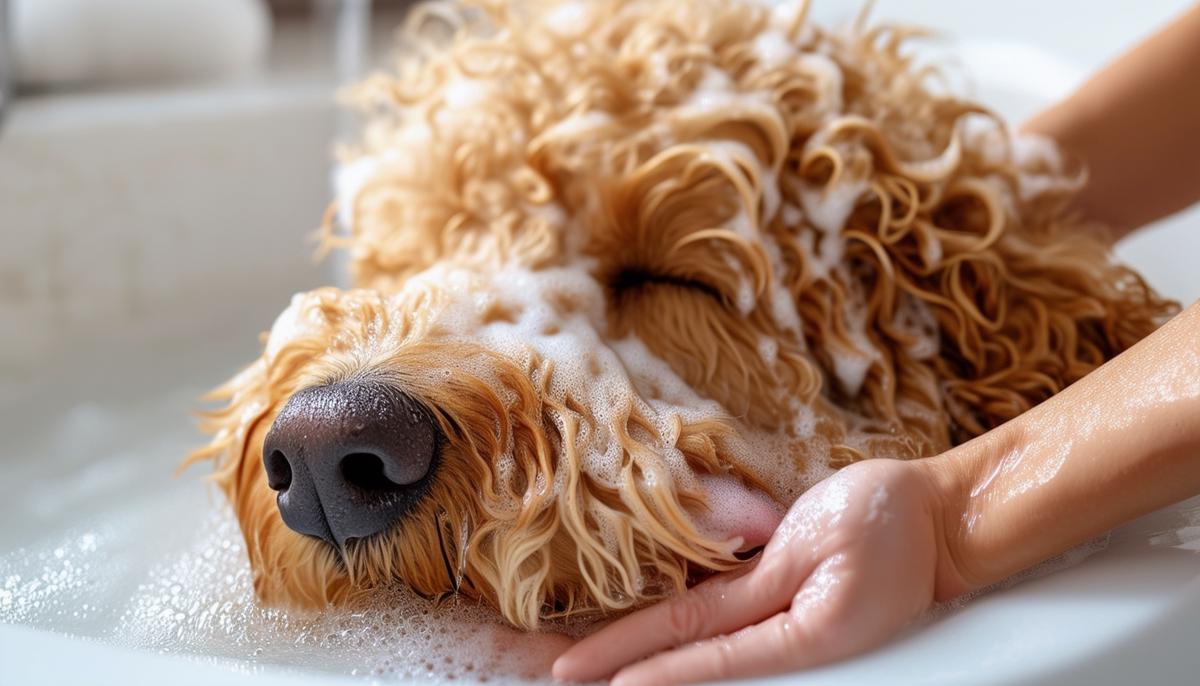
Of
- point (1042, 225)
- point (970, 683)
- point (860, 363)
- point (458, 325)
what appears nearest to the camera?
point (970, 683)

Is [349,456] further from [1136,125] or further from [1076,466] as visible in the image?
[1136,125]

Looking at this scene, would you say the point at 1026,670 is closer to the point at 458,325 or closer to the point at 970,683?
the point at 970,683

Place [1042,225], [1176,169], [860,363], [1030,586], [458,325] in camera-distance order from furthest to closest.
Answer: [1176,169], [1042,225], [860,363], [458,325], [1030,586]

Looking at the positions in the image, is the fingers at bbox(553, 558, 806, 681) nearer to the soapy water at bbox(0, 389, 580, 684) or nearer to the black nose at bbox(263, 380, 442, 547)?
the soapy water at bbox(0, 389, 580, 684)

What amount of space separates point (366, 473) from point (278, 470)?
0.08 metres

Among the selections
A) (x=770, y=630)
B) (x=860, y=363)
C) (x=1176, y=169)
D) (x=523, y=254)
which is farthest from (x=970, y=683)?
(x=1176, y=169)

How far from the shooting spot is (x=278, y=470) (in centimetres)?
98

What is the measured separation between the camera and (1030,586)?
907 mm

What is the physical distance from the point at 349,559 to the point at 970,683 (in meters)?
0.51

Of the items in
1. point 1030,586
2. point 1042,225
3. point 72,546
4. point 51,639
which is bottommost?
point 72,546

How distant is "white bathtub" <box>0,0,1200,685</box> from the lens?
1501 mm

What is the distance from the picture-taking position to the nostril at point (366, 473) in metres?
0.94

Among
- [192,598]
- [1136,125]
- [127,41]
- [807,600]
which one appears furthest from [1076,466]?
[127,41]

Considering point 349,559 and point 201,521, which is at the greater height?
point 349,559
